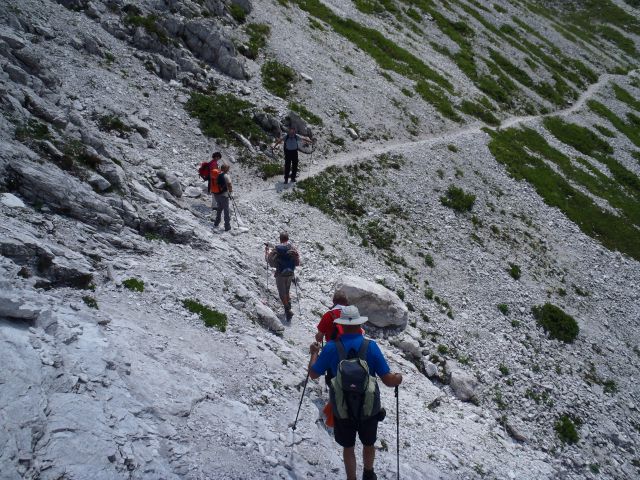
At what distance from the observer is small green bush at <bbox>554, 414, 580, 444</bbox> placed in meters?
18.0

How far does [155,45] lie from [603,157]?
44.9 meters

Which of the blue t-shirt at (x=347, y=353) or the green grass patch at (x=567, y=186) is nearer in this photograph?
the blue t-shirt at (x=347, y=353)

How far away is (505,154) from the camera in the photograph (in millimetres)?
36844

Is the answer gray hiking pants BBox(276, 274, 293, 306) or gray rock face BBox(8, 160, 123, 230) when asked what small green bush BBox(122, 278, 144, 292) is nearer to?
gray rock face BBox(8, 160, 123, 230)

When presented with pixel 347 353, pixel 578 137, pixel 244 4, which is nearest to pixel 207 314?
pixel 347 353

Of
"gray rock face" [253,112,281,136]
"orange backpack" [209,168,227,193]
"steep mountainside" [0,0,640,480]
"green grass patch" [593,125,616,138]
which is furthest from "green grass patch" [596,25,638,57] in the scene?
"orange backpack" [209,168,227,193]

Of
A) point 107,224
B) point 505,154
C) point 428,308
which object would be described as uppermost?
point 505,154

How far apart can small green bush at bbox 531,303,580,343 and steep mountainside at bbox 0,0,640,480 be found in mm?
173

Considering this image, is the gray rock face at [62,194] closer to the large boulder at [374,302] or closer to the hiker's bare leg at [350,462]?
the large boulder at [374,302]

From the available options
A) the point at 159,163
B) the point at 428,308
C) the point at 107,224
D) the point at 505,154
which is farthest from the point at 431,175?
the point at 107,224

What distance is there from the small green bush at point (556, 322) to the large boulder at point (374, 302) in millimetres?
9215

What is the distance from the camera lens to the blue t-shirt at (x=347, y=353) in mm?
8258

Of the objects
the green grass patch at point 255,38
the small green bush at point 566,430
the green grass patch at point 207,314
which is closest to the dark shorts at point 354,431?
the green grass patch at point 207,314

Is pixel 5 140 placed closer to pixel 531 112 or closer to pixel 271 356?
pixel 271 356
